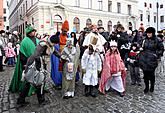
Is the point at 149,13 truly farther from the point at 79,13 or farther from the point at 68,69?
the point at 68,69

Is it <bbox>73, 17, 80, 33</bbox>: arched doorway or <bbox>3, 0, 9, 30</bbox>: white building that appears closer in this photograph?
<bbox>73, 17, 80, 33</bbox>: arched doorway

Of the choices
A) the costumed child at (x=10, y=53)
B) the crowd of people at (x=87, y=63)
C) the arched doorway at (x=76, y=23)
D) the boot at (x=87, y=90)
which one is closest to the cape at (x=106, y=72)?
the crowd of people at (x=87, y=63)

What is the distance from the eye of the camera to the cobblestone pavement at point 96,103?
5.70 meters

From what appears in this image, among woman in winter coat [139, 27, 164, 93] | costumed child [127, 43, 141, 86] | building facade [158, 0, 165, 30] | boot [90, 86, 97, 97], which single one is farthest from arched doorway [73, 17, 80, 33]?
building facade [158, 0, 165, 30]

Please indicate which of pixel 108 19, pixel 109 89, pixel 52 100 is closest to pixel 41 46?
pixel 52 100

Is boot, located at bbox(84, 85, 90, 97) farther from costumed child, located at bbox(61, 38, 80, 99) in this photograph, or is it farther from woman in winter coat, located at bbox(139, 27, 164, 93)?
woman in winter coat, located at bbox(139, 27, 164, 93)

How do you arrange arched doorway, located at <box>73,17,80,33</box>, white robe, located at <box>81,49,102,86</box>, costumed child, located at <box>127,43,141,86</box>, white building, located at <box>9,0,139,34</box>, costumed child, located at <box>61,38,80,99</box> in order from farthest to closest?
arched doorway, located at <box>73,17,80,33</box> < white building, located at <box>9,0,139,34</box> < costumed child, located at <box>127,43,141,86</box> < white robe, located at <box>81,49,102,86</box> < costumed child, located at <box>61,38,80,99</box>

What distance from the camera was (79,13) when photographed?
37.3 m

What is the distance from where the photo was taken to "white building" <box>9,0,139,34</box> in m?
32.7

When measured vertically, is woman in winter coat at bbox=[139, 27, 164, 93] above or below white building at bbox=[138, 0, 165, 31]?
below

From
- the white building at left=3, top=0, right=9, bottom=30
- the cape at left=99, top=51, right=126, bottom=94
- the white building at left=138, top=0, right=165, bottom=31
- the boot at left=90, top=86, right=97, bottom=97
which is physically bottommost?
the boot at left=90, top=86, right=97, bottom=97

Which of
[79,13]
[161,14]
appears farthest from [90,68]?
[161,14]

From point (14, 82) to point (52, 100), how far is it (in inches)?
53.5

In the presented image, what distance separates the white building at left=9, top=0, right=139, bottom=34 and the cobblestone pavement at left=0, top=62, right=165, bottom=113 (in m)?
19.6
